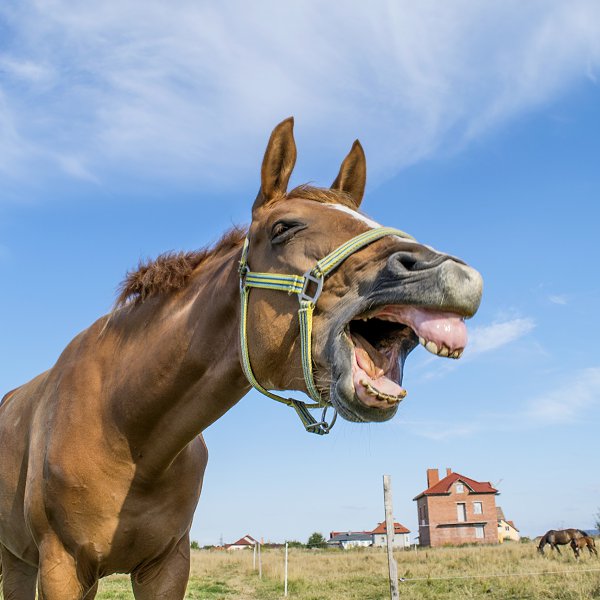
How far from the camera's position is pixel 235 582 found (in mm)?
22703

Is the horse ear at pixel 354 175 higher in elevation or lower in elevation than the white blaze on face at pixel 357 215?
higher

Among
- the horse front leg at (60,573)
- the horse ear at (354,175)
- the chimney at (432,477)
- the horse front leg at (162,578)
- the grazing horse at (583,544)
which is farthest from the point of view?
the chimney at (432,477)

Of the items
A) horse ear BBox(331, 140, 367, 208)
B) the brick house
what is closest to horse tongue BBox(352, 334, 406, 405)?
horse ear BBox(331, 140, 367, 208)

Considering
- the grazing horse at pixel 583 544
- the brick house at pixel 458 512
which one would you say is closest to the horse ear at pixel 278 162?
the grazing horse at pixel 583 544

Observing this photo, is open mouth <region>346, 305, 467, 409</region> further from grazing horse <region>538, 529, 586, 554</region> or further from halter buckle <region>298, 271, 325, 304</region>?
grazing horse <region>538, 529, 586, 554</region>

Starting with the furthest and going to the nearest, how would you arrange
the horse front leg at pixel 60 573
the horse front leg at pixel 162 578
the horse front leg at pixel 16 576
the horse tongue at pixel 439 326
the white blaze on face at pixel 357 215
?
the horse front leg at pixel 16 576 → the horse front leg at pixel 162 578 → the horse front leg at pixel 60 573 → the white blaze on face at pixel 357 215 → the horse tongue at pixel 439 326

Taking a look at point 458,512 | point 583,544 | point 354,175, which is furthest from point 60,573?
point 458,512

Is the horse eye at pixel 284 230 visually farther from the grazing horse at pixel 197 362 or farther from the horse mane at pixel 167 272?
the horse mane at pixel 167 272

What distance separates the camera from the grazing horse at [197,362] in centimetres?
248

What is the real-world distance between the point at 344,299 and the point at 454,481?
70090mm

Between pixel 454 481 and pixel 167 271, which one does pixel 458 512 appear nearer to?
pixel 454 481

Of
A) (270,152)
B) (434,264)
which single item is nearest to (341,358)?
(434,264)

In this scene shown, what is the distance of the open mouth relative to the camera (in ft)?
7.71

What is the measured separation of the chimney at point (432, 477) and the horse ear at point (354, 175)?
71.0 m
